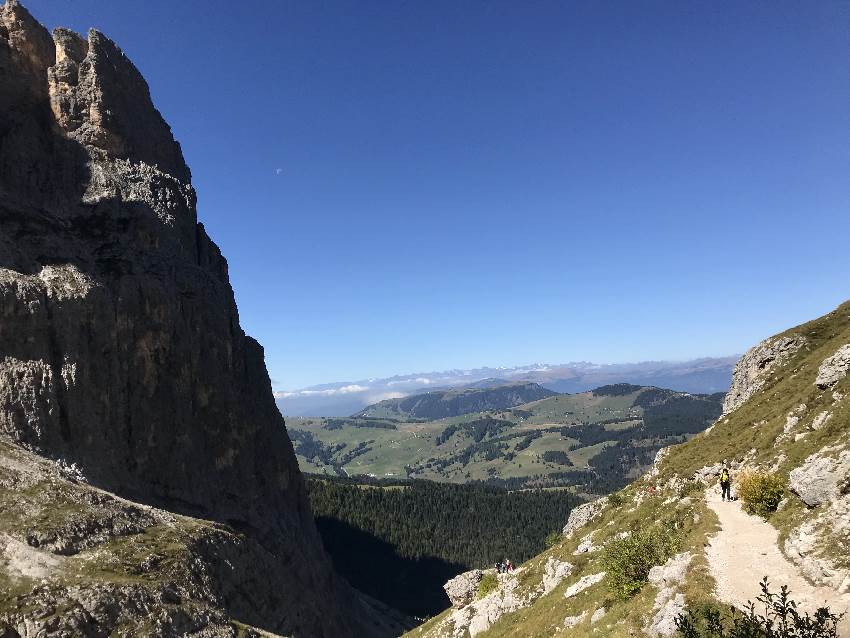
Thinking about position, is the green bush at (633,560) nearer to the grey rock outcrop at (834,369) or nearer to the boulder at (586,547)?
the boulder at (586,547)

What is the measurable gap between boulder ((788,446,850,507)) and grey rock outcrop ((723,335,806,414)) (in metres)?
56.6

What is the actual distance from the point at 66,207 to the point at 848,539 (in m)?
107

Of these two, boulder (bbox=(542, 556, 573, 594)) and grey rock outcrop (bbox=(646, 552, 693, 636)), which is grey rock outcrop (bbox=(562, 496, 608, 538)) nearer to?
boulder (bbox=(542, 556, 573, 594))

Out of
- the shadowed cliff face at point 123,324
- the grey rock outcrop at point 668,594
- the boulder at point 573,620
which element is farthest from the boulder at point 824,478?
the shadowed cliff face at point 123,324

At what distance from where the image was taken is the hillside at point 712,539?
25.9 meters

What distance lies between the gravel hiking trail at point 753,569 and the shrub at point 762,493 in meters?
0.76

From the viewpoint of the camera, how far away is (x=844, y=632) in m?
19.7

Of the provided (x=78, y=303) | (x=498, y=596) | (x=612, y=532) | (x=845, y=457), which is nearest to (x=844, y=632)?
(x=845, y=457)

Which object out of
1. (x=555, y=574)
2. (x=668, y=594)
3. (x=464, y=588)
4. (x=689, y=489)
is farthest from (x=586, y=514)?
(x=668, y=594)

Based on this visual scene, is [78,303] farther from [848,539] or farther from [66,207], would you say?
[848,539]

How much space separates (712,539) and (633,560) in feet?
18.0

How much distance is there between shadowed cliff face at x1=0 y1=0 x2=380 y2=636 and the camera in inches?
2618

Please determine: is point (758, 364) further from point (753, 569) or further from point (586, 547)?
point (753, 569)

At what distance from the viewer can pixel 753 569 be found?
27.1 meters
